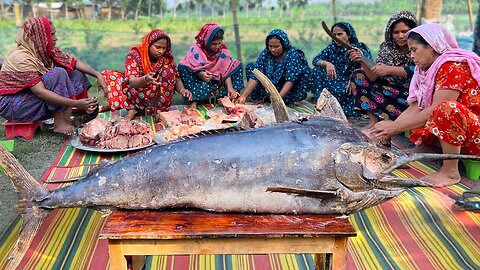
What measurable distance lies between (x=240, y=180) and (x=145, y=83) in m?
2.95

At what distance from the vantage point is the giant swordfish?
1946 mm

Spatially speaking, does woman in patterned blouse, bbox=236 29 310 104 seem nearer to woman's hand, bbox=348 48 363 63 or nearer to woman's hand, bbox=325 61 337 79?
A: woman's hand, bbox=325 61 337 79

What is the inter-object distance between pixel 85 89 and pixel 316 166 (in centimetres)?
352

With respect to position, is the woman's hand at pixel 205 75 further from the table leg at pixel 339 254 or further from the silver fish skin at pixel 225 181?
the table leg at pixel 339 254

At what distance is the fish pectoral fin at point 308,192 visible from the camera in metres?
1.80

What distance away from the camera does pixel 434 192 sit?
122 inches

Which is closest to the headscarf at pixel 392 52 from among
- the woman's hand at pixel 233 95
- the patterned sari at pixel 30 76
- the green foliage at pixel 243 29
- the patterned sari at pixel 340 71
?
the patterned sari at pixel 340 71

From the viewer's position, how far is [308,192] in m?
1.85

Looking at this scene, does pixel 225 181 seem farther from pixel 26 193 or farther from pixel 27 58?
pixel 27 58

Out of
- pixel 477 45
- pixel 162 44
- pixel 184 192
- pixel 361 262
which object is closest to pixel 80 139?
pixel 162 44

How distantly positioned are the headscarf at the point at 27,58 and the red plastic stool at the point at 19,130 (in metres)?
0.32

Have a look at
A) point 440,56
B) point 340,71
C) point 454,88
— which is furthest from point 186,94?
point 454,88

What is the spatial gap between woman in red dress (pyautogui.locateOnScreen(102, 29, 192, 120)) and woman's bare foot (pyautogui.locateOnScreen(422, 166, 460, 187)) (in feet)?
9.31

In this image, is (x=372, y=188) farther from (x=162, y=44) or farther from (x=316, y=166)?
(x=162, y=44)
